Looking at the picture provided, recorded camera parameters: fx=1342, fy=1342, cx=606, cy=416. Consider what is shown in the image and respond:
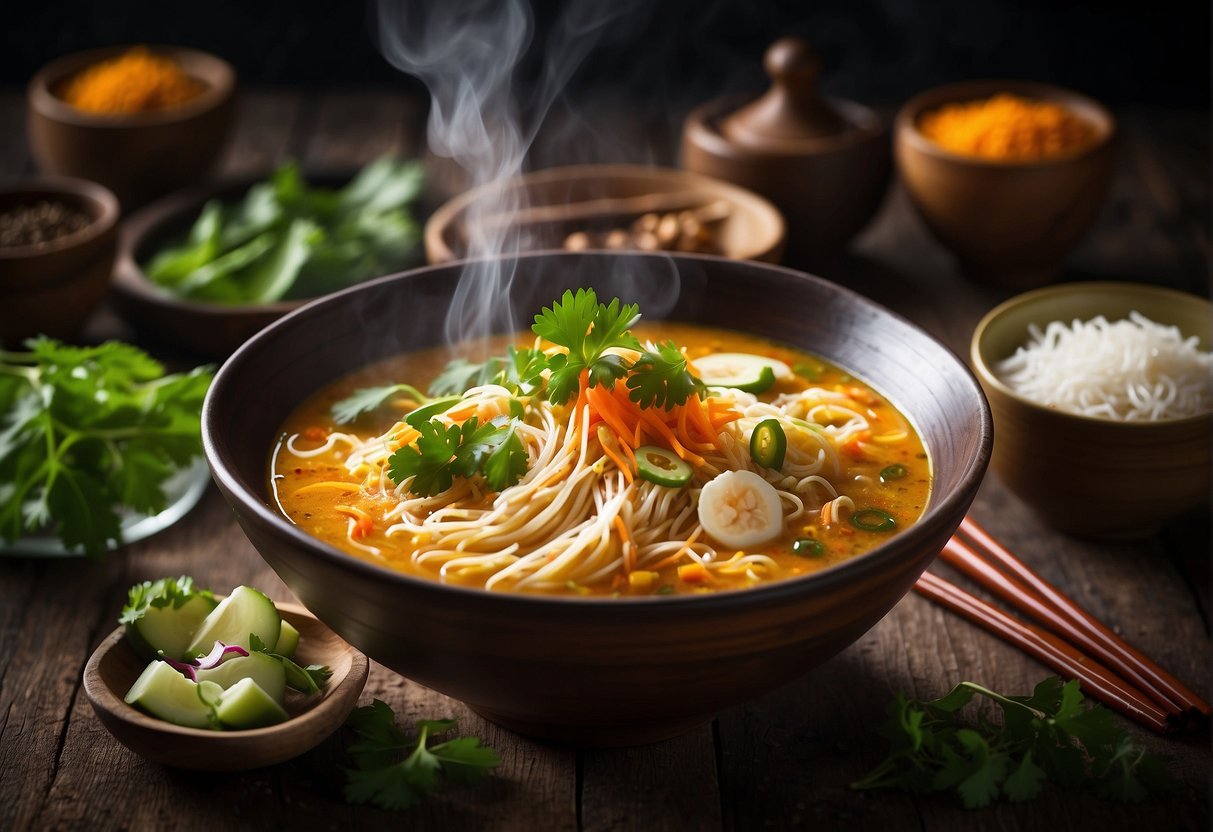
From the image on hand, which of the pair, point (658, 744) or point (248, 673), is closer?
point (248, 673)

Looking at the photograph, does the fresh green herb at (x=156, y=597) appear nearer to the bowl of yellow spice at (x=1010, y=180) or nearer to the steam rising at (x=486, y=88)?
the steam rising at (x=486, y=88)

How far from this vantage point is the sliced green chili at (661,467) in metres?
3.06

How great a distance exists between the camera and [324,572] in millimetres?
2707

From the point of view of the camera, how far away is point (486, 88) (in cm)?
526

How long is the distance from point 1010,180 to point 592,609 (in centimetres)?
354

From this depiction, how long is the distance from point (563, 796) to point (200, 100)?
4.14 m

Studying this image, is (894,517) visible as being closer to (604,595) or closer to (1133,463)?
(604,595)

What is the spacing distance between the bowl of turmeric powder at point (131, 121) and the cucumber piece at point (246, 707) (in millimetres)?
3500

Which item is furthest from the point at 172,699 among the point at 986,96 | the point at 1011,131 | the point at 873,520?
the point at 986,96

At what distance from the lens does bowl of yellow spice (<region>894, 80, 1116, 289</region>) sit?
5.40 meters

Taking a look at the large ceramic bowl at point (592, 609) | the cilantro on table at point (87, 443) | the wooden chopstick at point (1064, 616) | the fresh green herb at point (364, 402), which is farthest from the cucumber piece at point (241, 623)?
the wooden chopstick at point (1064, 616)

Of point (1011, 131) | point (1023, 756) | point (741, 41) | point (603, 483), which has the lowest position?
point (741, 41)

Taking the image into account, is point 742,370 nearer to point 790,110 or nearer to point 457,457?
point 457,457

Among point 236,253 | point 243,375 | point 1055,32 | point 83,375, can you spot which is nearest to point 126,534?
point 83,375
